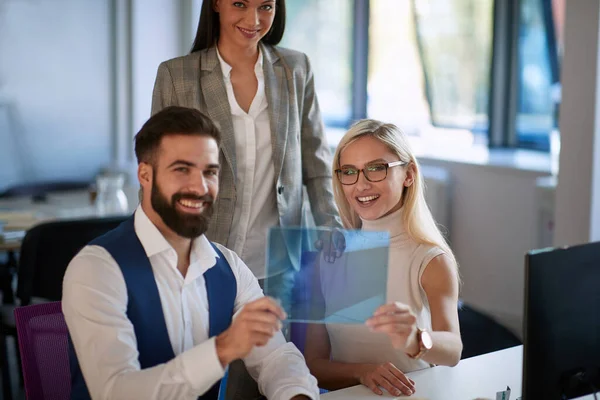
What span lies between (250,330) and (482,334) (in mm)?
3316

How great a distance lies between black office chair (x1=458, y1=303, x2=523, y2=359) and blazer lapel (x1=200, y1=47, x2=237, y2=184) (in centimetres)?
218

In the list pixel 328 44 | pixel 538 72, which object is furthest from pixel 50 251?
pixel 328 44

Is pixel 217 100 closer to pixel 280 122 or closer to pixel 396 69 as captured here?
pixel 280 122

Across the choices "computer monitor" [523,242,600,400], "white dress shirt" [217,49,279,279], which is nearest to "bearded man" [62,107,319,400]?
"computer monitor" [523,242,600,400]

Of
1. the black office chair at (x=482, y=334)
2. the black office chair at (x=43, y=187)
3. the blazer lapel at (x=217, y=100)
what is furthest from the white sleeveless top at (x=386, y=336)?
the black office chair at (x=43, y=187)

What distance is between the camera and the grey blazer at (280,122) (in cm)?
230

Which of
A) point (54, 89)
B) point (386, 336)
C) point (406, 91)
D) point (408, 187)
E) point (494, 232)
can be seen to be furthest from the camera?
point (406, 91)

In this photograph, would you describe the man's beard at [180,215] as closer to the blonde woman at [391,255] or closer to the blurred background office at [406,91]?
the blonde woman at [391,255]

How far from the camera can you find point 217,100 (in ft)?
7.63

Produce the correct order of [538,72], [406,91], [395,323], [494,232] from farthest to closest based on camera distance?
1. [406,91]
2. [538,72]
3. [494,232]
4. [395,323]

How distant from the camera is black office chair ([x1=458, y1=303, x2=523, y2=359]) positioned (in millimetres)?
4293

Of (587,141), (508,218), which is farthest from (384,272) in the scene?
(508,218)

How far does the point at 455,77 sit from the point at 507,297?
66.8 inches

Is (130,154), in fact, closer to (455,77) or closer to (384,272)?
(455,77)
